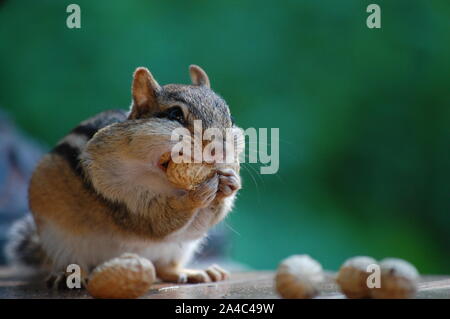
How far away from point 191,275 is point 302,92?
168 centimetres

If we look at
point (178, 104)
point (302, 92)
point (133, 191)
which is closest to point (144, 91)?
point (178, 104)

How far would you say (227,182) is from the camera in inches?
62.2

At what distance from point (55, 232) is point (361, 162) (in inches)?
76.9

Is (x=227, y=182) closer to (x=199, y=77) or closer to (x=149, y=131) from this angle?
(x=149, y=131)

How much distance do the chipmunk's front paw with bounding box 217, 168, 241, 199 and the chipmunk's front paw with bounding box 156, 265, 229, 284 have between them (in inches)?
15.3

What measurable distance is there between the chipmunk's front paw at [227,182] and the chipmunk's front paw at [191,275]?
0.39 m

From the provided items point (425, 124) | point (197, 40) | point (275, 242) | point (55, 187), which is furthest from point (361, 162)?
point (55, 187)

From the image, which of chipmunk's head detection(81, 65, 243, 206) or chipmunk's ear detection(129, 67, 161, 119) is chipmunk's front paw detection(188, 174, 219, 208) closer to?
chipmunk's head detection(81, 65, 243, 206)

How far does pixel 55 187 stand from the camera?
1.83 meters

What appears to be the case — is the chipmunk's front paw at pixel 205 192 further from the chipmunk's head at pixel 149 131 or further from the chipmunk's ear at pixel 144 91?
A: the chipmunk's ear at pixel 144 91

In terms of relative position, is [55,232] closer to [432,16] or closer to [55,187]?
[55,187]

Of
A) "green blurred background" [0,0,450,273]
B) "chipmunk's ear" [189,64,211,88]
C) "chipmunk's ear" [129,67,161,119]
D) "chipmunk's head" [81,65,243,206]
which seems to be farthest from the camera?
"green blurred background" [0,0,450,273]

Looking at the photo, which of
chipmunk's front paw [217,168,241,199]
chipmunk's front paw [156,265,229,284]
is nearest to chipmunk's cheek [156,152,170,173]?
chipmunk's front paw [217,168,241,199]

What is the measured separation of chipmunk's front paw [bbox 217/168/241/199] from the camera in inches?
62.2
